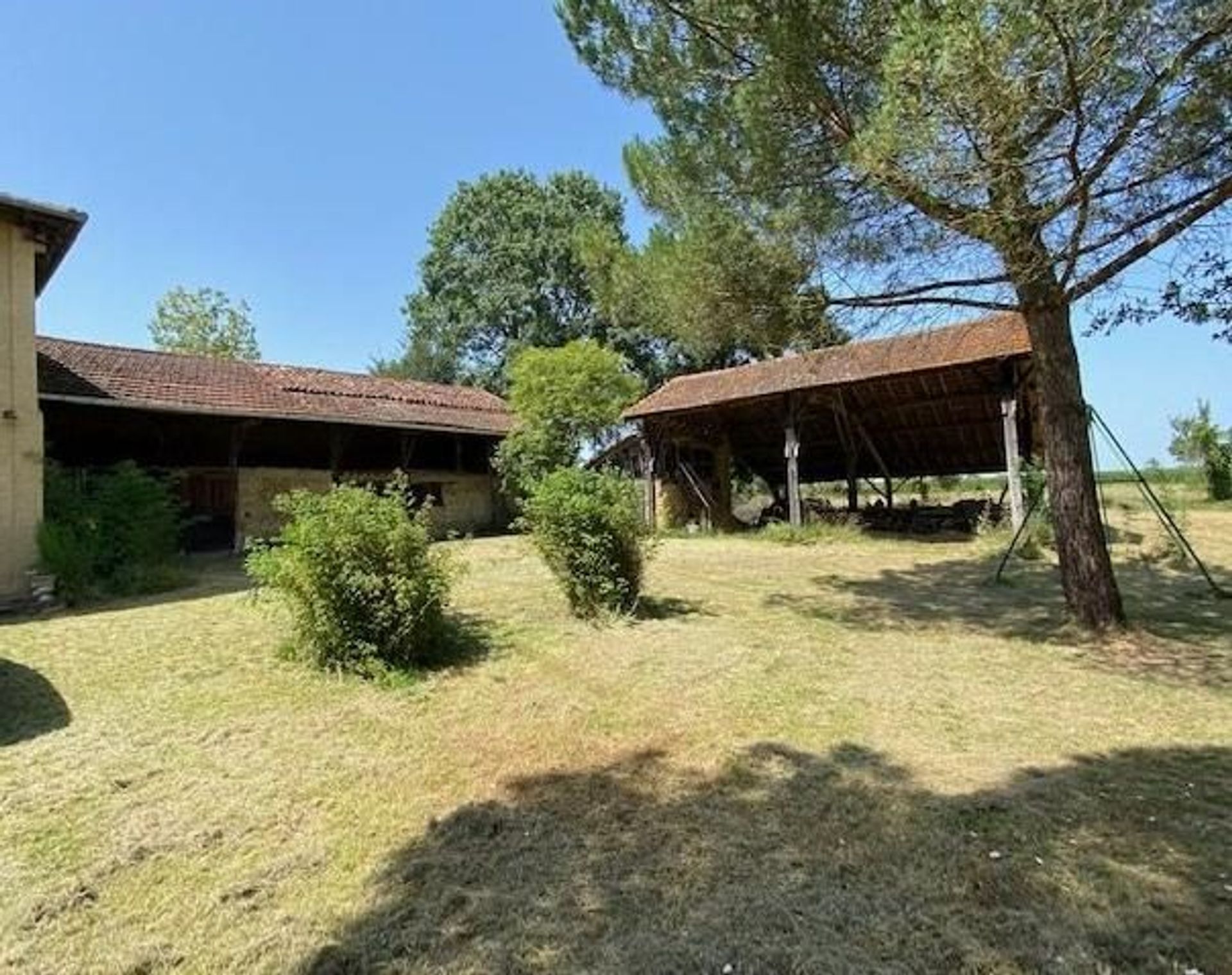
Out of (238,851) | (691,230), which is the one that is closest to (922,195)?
(691,230)

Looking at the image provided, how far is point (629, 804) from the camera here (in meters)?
3.83

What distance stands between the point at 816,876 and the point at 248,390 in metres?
15.3

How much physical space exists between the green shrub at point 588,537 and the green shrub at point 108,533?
18.6ft

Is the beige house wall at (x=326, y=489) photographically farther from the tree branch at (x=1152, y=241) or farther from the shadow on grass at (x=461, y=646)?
the tree branch at (x=1152, y=241)

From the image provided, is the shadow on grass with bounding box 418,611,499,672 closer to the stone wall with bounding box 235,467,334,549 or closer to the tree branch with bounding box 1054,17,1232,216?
the tree branch with bounding box 1054,17,1232,216

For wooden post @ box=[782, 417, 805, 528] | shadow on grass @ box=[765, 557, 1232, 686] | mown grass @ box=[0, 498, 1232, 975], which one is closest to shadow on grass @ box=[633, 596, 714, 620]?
mown grass @ box=[0, 498, 1232, 975]

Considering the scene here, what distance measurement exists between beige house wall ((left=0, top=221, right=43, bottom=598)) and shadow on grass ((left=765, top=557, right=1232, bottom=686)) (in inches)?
352

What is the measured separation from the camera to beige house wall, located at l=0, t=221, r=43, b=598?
959cm

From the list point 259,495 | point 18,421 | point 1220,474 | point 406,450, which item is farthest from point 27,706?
point 1220,474

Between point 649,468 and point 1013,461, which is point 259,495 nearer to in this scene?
point 649,468

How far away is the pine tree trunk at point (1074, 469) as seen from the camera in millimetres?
6969

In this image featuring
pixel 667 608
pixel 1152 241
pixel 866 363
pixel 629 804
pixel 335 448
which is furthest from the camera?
pixel 335 448

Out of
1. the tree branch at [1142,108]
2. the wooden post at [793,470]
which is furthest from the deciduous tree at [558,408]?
the tree branch at [1142,108]

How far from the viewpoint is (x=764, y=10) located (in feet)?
20.3
